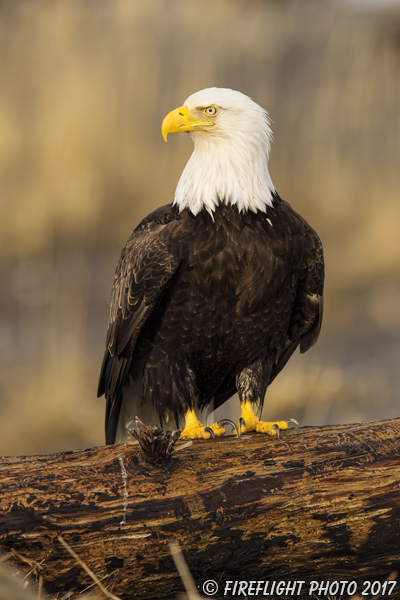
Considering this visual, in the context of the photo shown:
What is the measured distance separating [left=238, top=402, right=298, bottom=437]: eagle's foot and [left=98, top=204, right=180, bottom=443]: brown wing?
0.62 meters

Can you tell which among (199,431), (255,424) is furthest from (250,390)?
(199,431)

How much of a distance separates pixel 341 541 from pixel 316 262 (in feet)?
4.73

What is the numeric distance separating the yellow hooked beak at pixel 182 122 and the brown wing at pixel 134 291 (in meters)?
0.43

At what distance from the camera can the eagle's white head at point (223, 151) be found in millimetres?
3762

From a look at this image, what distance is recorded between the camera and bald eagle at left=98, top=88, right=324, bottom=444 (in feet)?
12.0

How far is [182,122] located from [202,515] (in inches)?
72.7

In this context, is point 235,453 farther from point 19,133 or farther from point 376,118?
point 376,118

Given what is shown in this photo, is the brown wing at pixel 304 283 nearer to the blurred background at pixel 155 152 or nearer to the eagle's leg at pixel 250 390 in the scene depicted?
the eagle's leg at pixel 250 390

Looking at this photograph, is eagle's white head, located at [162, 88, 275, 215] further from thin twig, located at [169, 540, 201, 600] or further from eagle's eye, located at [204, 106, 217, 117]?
thin twig, located at [169, 540, 201, 600]

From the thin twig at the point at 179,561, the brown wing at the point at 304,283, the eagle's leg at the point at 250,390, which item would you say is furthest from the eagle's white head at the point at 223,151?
the thin twig at the point at 179,561

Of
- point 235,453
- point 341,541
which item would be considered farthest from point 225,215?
point 341,541
